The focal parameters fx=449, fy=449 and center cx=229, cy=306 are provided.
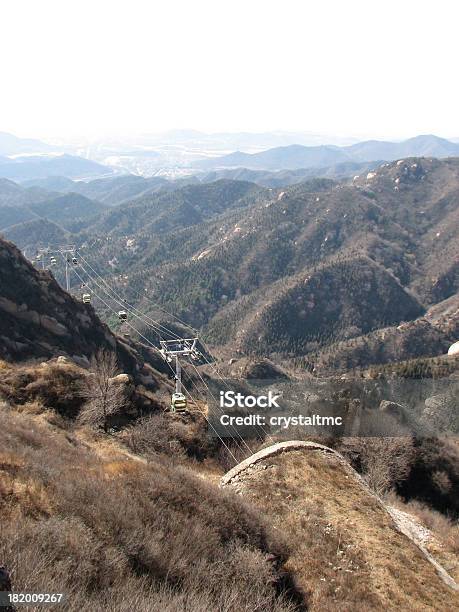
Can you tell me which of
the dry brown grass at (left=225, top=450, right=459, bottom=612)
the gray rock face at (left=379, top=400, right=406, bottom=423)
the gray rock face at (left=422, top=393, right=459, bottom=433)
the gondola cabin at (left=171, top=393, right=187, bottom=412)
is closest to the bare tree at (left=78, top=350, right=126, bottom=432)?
the gondola cabin at (left=171, top=393, right=187, bottom=412)

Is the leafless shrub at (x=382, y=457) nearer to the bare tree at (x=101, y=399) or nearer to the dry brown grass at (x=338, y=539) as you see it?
the dry brown grass at (x=338, y=539)

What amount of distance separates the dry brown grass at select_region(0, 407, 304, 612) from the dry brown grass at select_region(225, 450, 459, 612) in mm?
1420

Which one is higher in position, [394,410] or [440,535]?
[440,535]

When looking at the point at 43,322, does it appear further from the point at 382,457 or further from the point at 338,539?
the point at 338,539

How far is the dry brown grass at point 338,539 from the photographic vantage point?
1270 centimetres

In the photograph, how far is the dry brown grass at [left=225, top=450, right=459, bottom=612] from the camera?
12.7 m

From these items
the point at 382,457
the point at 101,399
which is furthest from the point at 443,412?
the point at 101,399

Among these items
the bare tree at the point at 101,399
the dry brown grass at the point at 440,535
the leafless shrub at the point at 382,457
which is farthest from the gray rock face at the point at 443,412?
the bare tree at the point at 101,399

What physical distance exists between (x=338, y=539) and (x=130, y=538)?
8.36m

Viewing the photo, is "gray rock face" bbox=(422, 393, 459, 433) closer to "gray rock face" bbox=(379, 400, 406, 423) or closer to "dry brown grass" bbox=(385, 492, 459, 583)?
"gray rock face" bbox=(379, 400, 406, 423)

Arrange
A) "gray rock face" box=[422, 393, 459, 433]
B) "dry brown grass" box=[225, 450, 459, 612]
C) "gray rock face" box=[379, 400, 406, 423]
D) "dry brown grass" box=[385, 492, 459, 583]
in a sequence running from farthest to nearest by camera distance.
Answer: "gray rock face" box=[422, 393, 459, 433] < "gray rock face" box=[379, 400, 406, 423] < "dry brown grass" box=[385, 492, 459, 583] < "dry brown grass" box=[225, 450, 459, 612]

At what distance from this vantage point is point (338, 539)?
15.1m

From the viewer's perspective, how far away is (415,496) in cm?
2931

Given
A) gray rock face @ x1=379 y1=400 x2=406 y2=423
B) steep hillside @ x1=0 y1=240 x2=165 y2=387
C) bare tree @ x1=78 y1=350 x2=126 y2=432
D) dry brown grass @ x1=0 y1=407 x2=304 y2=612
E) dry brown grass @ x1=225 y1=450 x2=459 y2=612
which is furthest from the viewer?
gray rock face @ x1=379 y1=400 x2=406 y2=423
